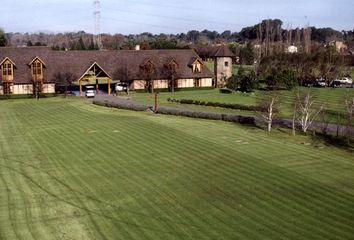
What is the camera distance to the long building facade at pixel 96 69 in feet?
211

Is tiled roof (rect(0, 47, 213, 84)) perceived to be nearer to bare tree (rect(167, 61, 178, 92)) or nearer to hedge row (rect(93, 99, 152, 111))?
bare tree (rect(167, 61, 178, 92))

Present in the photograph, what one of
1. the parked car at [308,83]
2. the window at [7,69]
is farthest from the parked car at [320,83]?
the window at [7,69]

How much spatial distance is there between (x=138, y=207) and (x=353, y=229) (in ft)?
31.3

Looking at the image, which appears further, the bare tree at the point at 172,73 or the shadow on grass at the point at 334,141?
the bare tree at the point at 172,73

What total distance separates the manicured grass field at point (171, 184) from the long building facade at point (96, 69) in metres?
25.3

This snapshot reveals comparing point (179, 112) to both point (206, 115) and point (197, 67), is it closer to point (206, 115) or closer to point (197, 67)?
point (206, 115)

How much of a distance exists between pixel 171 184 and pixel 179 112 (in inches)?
950

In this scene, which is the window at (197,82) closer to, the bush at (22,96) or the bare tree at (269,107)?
the bush at (22,96)

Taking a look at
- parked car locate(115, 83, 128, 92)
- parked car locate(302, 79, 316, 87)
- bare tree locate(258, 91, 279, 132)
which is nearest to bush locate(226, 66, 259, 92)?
parked car locate(302, 79, 316, 87)

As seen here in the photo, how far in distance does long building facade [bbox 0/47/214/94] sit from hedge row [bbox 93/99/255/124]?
11.9 metres

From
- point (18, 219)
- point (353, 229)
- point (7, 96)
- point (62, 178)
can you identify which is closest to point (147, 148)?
point (62, 178)

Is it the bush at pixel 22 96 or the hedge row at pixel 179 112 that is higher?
the bush at pixel 22 96

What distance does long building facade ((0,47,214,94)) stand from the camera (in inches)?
2534

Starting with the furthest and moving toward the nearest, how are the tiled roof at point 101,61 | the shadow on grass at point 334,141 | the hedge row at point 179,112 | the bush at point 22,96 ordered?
1. the tiled roof at point 101,61
2. the bush at point 22,96
3. the hedge row at point 179,112
4. the shadow on grass at point 334,141
